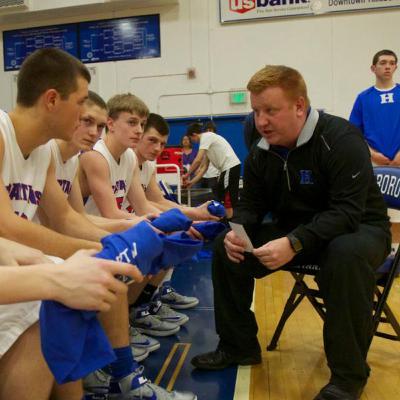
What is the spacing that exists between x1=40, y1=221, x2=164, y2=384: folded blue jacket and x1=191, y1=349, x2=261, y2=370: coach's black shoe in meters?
1.17

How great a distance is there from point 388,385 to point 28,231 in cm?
164

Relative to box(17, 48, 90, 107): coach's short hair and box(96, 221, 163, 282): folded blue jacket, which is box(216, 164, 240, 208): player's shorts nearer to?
box(17, 48, 90, 107): coach's short hair

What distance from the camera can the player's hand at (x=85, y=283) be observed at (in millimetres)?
853

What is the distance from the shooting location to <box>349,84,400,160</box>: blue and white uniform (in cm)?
424

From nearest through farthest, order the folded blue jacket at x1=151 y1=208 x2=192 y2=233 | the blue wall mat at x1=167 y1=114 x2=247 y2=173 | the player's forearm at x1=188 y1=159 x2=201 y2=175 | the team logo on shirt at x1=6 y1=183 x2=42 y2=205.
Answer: the folded blue jacket at x1=151 y1=208 x2=192 y2=233, the team logo on shirt at x1=6 y1=183 x2=42 y2=205, the player's forearm at x1=188 y1=159 x2=201 y2=175, the blue wall mat at x1=167 y1=114 x2=247 y2=173

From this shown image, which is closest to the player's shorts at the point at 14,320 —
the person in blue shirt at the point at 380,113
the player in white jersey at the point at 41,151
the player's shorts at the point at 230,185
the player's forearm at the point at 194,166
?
the player in white jersey at the point at 41,151

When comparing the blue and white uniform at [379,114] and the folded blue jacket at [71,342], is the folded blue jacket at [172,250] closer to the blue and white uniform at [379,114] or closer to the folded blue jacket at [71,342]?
the folded blue jacket at [71,342]

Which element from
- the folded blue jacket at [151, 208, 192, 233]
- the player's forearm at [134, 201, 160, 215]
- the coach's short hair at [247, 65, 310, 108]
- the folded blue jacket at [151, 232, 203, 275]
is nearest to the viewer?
the folded blue jacket at [151, 232, 203, 275]

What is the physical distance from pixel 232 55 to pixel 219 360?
20.8 ft

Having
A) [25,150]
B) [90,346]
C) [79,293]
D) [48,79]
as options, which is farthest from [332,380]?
[48,79]

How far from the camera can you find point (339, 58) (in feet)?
23.2

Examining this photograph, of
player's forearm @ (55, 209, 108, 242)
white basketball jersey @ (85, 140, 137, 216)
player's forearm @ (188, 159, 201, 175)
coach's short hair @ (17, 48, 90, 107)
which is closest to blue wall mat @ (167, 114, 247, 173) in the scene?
player's forearm @ (188, 159, 201, 175)

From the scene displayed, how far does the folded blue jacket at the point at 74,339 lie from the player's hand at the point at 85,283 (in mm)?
60

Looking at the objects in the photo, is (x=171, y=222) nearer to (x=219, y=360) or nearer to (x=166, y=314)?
(x=219, y=360)
